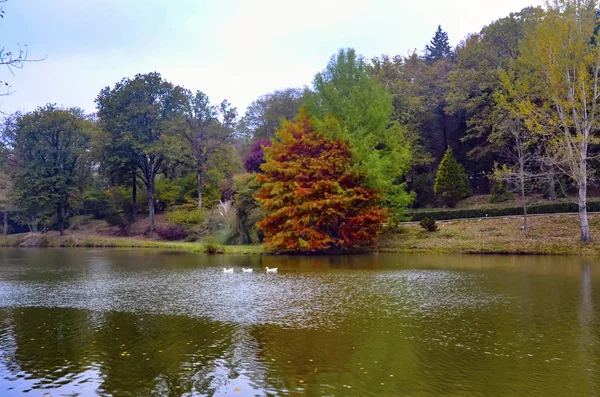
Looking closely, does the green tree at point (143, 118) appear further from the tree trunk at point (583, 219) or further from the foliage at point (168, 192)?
the tree trunk at point (583, 219)

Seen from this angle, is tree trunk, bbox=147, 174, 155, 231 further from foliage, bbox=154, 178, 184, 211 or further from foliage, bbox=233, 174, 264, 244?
foliage, bbox=233, 174, 264, 244

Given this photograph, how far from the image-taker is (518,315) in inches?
425

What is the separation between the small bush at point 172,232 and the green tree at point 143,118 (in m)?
2.49

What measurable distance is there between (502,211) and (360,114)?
1084cm

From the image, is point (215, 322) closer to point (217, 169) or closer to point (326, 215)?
point (326, 215)

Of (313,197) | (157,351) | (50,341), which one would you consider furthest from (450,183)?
(50,341)

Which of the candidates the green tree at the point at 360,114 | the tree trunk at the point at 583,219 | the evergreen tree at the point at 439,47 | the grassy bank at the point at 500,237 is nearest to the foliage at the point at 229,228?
the green tree at the point at 360,114

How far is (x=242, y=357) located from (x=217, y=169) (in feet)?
129

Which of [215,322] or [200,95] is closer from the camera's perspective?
[215,322]

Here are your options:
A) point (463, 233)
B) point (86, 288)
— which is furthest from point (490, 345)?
point (463, 233)

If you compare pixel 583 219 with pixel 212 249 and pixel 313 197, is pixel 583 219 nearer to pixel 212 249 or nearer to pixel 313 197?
pixel 313 197

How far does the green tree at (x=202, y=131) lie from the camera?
148 ft

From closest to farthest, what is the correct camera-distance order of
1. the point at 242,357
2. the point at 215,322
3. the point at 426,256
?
the point at 242,357
the point at 215,322
the point at 426,256

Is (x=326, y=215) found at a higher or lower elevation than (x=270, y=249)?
higher
